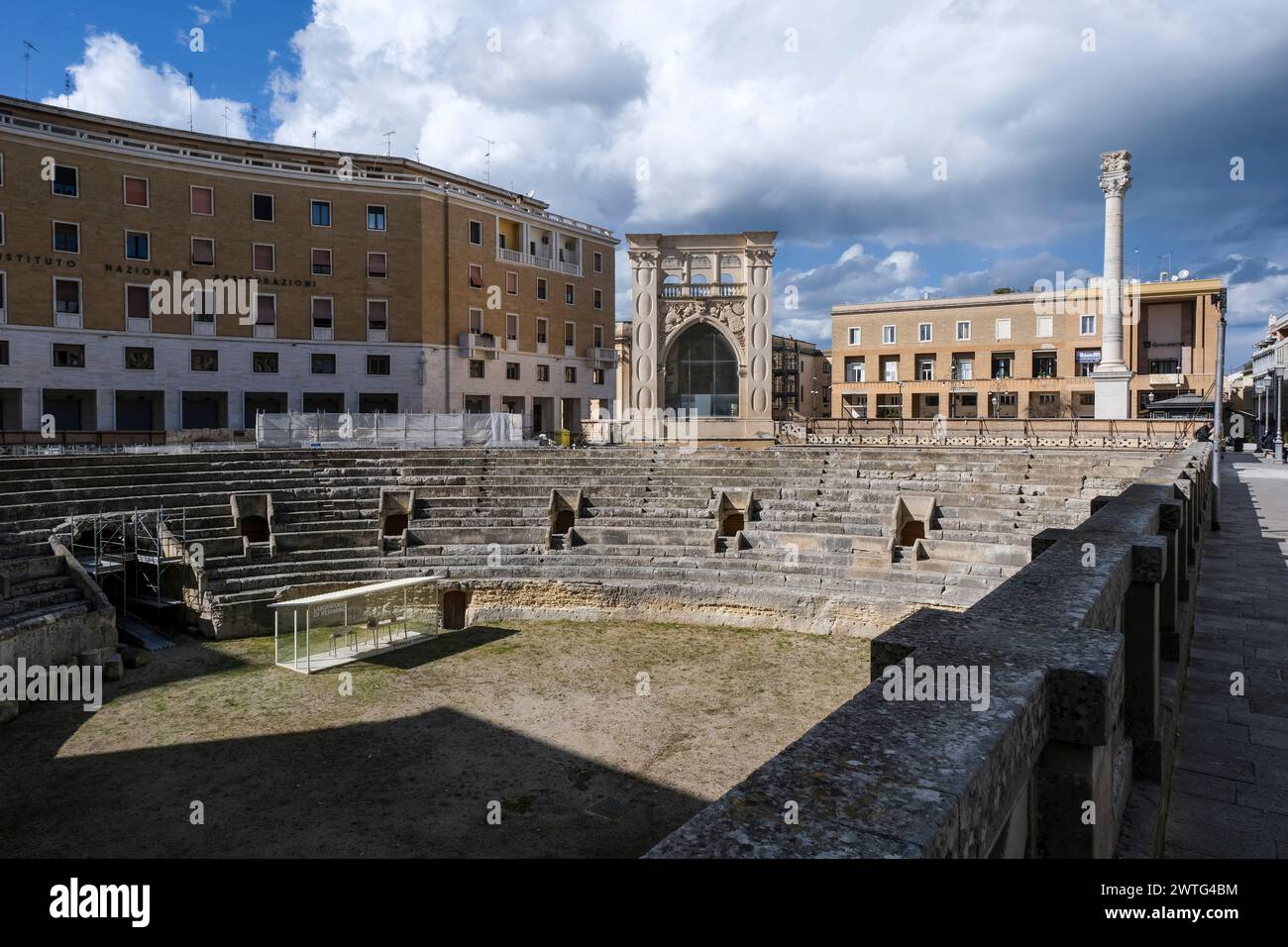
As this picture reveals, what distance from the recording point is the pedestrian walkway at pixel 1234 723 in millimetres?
4543

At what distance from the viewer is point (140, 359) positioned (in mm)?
36031

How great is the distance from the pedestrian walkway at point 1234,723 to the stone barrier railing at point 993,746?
27 cm

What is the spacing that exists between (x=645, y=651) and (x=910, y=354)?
49.5m

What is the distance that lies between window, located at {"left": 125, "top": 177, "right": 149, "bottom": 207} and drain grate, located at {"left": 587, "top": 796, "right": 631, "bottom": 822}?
37384 mm

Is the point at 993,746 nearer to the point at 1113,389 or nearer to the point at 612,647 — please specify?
the point at 612,647

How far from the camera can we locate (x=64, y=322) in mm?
34250

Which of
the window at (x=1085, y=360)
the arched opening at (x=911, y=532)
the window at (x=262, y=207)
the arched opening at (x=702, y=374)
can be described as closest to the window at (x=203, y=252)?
the window at (x=262, y=207)

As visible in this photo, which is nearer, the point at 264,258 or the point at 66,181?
the point at 66,181

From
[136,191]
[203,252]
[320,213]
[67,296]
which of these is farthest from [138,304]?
[320,213]

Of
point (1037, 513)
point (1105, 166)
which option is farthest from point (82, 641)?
point (1105, 166)

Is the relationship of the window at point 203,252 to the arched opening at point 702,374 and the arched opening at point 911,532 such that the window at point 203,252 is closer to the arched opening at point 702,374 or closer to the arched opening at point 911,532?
the arched opening at point 702,374

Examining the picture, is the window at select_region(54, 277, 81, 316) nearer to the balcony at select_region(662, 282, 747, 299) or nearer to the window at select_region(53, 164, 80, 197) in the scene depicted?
the window at select_region(53, 164, 80, 197)

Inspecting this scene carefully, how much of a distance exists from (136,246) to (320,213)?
804 cm
